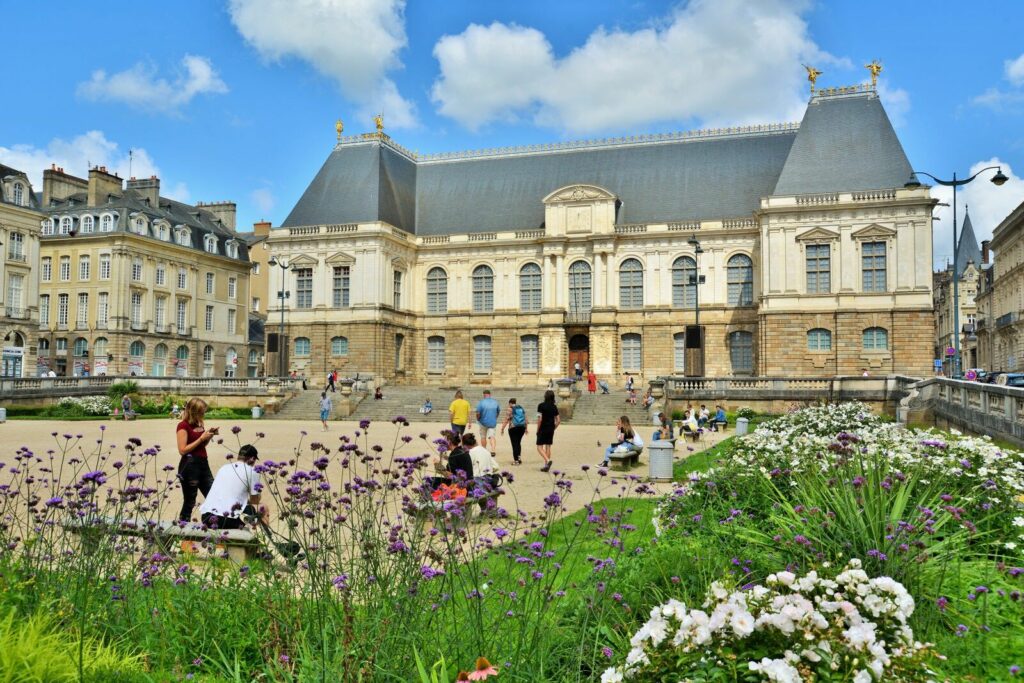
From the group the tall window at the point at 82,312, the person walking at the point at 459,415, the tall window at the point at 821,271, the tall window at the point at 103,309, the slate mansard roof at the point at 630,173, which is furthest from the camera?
the tall window at the point at 82,312

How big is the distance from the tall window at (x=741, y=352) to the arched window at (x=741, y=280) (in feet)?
5.28

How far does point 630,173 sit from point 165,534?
40.5m

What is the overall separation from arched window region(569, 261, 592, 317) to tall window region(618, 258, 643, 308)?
163 cm

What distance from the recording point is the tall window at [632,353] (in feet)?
133

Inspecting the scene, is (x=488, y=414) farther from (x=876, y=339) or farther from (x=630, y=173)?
(x=630, y=173)

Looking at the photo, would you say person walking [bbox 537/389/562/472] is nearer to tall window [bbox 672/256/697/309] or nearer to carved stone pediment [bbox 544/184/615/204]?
tall window [bbox 672/256/697/309]

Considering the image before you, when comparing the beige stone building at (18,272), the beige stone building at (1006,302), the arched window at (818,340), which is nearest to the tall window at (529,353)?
the arched window at (818,340)

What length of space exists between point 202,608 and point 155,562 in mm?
435

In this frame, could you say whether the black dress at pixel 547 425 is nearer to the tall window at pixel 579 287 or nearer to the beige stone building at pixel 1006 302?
the tall window at pixel 579 287

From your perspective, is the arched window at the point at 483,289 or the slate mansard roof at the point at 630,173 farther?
the arched window at the point at 483,289

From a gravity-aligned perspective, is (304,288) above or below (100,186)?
below

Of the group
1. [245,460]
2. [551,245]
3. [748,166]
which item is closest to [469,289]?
[551,245]

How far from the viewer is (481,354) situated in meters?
43.0

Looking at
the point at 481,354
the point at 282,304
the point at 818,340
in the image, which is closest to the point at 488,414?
the point at 818,340
